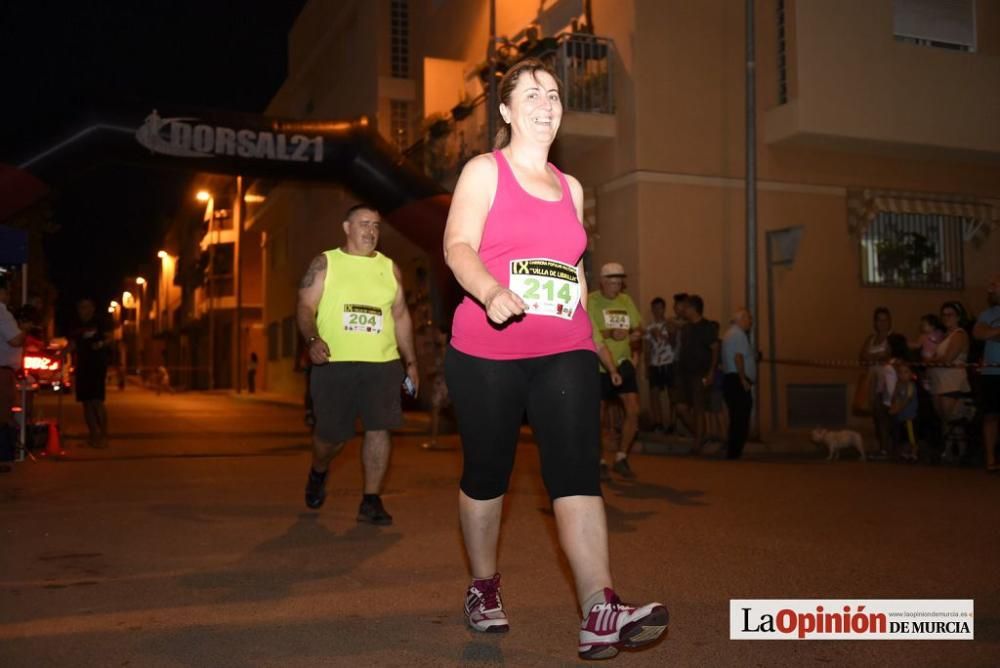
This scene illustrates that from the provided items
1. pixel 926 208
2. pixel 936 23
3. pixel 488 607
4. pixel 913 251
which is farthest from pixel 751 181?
pixel 488 607

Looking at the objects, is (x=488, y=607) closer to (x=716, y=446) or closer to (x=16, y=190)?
(x=716, y=446)

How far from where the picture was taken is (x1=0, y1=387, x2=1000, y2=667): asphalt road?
3881 millimetres

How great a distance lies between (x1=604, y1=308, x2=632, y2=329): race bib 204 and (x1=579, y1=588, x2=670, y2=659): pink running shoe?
18.8ft

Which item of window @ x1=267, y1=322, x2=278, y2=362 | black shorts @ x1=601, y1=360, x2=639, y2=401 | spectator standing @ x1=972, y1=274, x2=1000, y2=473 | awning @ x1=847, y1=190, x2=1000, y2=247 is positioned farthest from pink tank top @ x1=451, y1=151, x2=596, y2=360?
window @ x1=267, y1=322, x2=278, y2=362

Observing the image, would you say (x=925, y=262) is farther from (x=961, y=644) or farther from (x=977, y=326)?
(x=961, y=644)

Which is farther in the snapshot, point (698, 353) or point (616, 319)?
point (698, 353)

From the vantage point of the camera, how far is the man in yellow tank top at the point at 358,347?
6.80 metres

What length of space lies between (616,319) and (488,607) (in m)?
5.34

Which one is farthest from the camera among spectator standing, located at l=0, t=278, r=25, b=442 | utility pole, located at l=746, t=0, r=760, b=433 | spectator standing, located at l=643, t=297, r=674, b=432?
spectator standing, located at l=643, t=297, r=674, b=432

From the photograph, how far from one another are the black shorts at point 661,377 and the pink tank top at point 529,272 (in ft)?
34.6

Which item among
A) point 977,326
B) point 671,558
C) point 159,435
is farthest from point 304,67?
point 671,558

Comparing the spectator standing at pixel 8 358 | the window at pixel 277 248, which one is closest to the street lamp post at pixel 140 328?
the window at pixel 277 248

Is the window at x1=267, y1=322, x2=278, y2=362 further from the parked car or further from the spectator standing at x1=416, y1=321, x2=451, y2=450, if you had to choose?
the parked car

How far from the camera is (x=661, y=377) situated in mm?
14336
